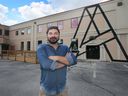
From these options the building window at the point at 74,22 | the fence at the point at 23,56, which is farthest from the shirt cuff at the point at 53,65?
the building window at the point at 74,22

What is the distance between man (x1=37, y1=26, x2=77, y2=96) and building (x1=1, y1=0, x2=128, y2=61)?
16.6 m

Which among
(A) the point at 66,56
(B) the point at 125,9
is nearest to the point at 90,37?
(B) the point at 125,9

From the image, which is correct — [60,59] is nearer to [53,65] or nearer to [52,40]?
[53,65]

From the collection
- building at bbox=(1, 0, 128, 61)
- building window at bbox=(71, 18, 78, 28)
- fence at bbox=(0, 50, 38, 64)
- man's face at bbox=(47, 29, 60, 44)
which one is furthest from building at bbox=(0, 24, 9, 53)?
man's face at bbox=(47, 29, 60, 44)

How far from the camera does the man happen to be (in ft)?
6.28

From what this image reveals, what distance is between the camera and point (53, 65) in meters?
1.90

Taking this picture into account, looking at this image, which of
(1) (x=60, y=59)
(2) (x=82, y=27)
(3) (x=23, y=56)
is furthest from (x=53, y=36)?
(2) (x=82, y=27)

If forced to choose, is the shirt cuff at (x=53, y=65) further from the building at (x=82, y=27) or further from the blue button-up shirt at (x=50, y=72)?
the building at (x=82, y=27)

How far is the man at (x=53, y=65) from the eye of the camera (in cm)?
191

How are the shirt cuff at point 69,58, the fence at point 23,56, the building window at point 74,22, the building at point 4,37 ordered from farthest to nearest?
1. the building at point 4,37
2. the building window at point 74,22
3. the fence at point 23,56
4. the shirt cuff at point 69,58

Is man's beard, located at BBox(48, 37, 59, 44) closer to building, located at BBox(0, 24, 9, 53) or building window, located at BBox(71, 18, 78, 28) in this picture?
building window, located at BBox(71, 18, 78, 28)

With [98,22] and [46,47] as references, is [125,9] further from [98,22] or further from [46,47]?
[46,47]

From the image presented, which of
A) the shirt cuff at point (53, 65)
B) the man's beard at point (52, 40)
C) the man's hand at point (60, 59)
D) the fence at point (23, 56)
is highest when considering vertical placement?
the man's beard at point (52, 40)

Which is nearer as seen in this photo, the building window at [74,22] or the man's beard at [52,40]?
the man's beard at [52,40]
